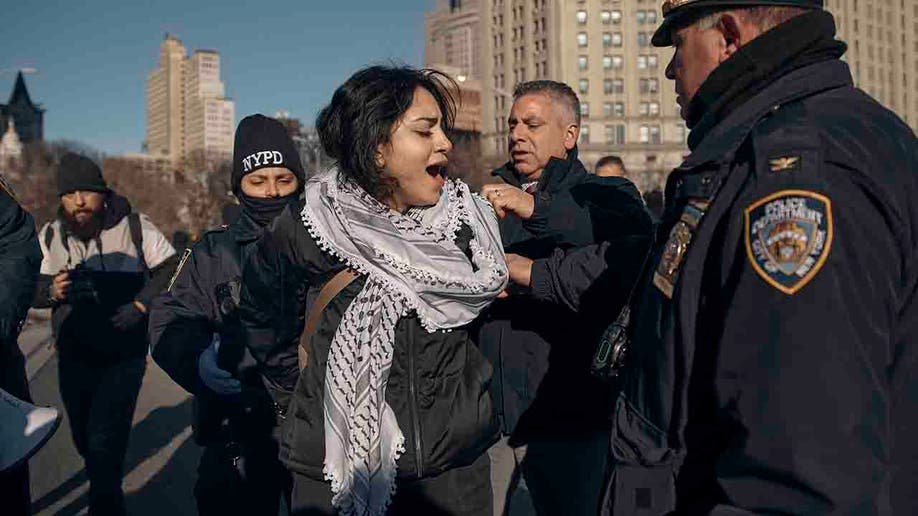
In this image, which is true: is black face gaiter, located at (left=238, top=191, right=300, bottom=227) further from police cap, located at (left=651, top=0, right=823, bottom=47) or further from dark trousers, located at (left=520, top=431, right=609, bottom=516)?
police cap, located at (left=651, top=0, right=823, bottom=47)

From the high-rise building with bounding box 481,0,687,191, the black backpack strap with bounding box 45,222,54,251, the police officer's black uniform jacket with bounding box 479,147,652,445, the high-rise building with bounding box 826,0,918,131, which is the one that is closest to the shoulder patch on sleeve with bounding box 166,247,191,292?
the police officer's black uniform jacket with bounding box 479,147,652,445

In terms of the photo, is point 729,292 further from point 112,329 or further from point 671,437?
point 112,329

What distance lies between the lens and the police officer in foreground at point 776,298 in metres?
1.49

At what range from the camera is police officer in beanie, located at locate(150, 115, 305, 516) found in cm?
391

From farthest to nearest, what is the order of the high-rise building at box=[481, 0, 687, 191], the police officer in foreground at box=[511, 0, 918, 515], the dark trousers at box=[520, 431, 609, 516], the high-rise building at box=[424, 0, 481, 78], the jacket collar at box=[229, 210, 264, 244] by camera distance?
the high-rise building at box=[424, 0, 481, 78]
the high-rise building at box=[481, 0, 687, 191]
the jacket collar at box=[229, 210, 264, 244]
the dark trousers at box=[520, 431, 609, 516]
the police officer in foreground at box=[511, 0, 918, 515]

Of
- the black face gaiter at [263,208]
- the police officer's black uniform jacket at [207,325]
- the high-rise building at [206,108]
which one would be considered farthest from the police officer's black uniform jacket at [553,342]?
the high-rise building at [206,108]

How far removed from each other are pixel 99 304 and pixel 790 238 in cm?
503

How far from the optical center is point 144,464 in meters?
7.03

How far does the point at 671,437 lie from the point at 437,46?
146 metres

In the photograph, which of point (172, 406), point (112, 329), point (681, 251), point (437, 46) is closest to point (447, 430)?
point (681, 251)

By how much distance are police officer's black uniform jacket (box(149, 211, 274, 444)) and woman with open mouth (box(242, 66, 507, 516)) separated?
86 cm

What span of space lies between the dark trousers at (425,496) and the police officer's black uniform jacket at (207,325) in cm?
102

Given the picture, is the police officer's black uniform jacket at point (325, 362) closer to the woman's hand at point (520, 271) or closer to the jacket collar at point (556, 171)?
the woman's hand at point (520, 271)

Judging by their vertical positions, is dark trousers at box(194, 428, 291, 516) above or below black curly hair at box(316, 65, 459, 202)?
below
